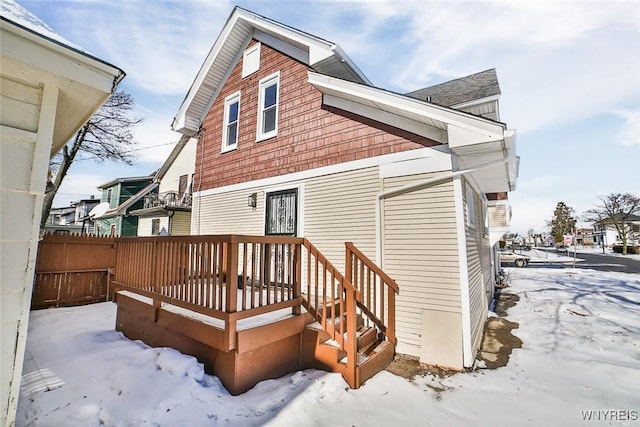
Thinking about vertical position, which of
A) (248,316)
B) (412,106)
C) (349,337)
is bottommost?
(349,337)

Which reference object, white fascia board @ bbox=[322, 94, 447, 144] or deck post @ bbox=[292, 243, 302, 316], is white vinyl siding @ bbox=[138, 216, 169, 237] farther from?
deck post @ bbox=[292, 243, 302, 316]

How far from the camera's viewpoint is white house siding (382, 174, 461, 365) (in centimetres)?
440

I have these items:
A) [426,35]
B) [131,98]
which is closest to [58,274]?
[426,35]

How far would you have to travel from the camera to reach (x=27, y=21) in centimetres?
189

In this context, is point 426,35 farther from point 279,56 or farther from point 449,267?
point 449,267

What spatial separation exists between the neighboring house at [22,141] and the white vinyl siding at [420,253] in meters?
4.33

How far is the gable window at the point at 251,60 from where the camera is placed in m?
7.61

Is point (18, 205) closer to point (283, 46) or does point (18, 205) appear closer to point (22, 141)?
point (22, 141)

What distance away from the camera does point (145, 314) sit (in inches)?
175

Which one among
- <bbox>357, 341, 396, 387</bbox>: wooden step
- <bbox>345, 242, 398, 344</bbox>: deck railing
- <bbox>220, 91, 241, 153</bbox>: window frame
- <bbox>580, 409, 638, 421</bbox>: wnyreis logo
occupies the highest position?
<bbox>220, 91, 241, 153</bbox>: window frame

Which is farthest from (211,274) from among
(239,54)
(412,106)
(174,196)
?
(174,196)

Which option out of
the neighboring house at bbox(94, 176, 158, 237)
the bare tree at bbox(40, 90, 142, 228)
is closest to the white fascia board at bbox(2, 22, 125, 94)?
the bare tree at bbox(40, 90, 142, 228)

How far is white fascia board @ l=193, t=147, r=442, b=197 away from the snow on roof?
426cm

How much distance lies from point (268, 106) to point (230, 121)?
1597 millimetres
